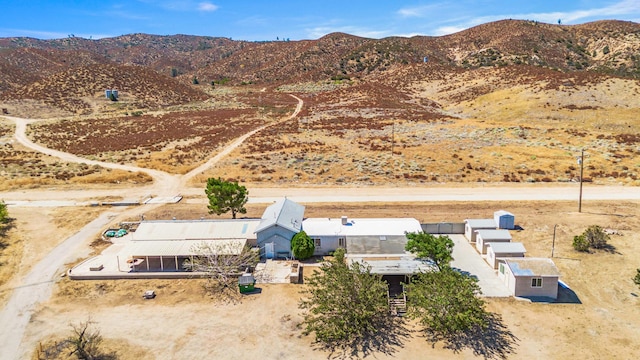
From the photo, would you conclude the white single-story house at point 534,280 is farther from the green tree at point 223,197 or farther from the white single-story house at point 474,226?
the green tree at point 223,197

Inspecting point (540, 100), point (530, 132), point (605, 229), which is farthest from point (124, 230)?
point (540, 100)

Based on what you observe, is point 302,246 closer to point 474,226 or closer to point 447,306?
point 447,306

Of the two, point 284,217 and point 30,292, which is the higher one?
point 284,217

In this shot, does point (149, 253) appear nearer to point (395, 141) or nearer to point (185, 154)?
point (185, 154)

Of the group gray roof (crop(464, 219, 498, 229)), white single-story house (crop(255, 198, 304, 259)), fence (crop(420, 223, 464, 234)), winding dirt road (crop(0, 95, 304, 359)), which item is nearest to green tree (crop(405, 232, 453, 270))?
fence (crop(420, 223, 464, 234))

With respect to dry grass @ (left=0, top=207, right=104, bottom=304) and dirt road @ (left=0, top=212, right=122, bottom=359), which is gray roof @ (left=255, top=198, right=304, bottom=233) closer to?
dirt road @ (left=0, top=212, right=122, bottom=359)

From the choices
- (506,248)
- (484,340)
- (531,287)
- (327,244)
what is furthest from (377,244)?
(484,340)
